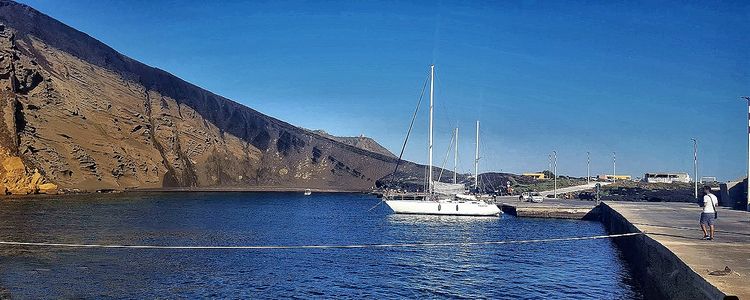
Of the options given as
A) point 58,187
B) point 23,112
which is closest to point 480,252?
point 58,187

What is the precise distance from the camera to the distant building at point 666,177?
15275 centimetres

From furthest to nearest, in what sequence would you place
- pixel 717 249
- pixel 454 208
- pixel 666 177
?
pixel 666 177 < pixel 454 208 < pixel 717 249

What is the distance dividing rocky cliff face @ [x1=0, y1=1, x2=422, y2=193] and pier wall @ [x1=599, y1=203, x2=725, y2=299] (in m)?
86.9

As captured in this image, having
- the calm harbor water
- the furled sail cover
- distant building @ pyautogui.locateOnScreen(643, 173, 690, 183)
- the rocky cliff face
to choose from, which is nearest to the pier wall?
the calm harbor water

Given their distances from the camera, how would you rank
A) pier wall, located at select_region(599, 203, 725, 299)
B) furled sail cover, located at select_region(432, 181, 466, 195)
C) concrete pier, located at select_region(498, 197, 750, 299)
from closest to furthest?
concrete pier, located at select_region(498, 197, 750, 299)
pier wall, located at select_region(599, 203, 725, 299)
furled sail cover, located at select_region(432, 181, 466, 195)

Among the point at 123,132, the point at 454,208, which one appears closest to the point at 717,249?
the point at 454,208

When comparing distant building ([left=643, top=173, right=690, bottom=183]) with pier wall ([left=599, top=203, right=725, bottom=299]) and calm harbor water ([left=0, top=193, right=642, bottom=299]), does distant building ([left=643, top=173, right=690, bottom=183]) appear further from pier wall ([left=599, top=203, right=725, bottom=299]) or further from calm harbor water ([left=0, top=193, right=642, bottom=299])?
pier wall ([left=599, top=203, right=725, bottom=299])

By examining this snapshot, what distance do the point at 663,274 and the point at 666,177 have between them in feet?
518

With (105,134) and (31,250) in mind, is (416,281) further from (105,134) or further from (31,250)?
(105,134)

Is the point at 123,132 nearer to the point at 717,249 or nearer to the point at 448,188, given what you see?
the point at 448,188

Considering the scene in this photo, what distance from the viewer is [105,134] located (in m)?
121

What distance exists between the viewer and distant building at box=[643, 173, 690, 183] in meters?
153

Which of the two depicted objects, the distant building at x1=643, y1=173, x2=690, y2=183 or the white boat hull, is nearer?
the white boat hull

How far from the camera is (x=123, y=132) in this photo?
12756 centimetres
